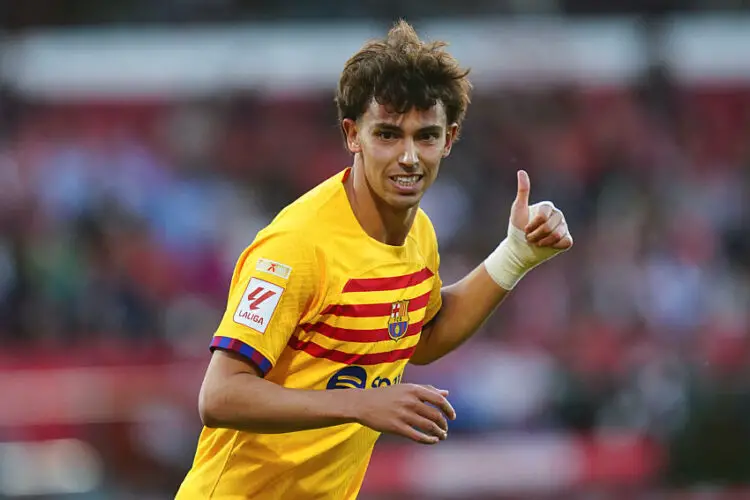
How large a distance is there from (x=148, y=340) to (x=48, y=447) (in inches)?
53.8

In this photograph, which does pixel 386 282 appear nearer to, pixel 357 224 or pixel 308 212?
pixel 357 224

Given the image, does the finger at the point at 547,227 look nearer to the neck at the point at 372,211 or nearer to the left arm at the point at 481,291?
the left arm at the point at 481,291

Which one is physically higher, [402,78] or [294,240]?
[402,78]

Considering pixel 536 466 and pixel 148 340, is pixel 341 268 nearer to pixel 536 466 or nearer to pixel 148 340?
pixel 536 466

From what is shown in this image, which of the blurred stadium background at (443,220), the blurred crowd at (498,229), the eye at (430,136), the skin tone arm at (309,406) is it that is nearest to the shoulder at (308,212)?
the eye at (430,136)

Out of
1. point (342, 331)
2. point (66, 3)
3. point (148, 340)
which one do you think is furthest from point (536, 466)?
point (66, 3)

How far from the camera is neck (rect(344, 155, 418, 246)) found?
4039mm

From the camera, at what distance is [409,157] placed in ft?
12.7

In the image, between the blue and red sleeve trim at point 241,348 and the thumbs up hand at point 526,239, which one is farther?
the thumbs up hand at point 526,239

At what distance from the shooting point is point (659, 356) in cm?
1004

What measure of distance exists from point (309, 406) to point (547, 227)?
3.85ft

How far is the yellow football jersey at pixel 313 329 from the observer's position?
370 centimetres

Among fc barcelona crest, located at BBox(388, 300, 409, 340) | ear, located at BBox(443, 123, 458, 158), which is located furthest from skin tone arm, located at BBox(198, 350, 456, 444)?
ear, located at BBox(443, 123, 458, 158)

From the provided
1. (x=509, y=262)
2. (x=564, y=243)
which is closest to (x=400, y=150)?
(x=564, y=243)
